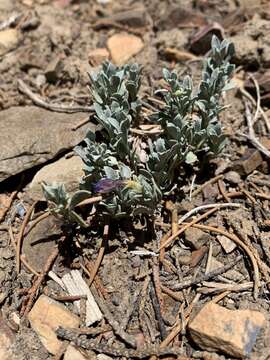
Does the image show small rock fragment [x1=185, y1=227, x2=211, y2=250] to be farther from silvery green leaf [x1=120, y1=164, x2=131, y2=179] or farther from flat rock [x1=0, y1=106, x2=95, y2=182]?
flat rock [x1=0, y1=106, x2=95, y2=182]

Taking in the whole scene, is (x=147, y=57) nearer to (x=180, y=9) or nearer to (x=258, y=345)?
(x=180, y=9)

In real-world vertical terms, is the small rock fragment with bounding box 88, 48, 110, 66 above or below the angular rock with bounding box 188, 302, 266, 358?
above

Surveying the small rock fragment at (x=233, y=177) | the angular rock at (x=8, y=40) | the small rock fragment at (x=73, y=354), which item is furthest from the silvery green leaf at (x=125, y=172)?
the angular rock at (x=8, y=40)

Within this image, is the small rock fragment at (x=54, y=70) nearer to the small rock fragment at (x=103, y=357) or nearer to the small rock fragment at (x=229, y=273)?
the small rock fragment at (x=229, y=273)

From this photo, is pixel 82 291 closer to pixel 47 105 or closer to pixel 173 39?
pixel 47 105

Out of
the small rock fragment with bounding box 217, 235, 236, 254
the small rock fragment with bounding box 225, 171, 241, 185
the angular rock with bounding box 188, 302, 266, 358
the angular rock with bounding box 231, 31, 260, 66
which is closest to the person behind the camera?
the angular rock with bounding box 188, 302, 266, 358

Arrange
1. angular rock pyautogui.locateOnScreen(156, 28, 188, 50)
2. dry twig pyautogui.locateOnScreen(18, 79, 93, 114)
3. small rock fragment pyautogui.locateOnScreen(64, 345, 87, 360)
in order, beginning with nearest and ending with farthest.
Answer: small rock fragment pyautogui.locateOnScreen(64, 345, 87, 360)
dry twig pyautogui.locateOnScreen(18, 79, 93, 114)
angular rock pyautogui.locateOnScreen(156, 28, 188, 50)

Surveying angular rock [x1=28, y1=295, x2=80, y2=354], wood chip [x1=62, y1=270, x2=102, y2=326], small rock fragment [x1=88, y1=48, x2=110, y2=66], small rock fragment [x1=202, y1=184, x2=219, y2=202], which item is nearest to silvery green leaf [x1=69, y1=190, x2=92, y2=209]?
wood chip [x1=62, y1=270, x2=102, y2=326]

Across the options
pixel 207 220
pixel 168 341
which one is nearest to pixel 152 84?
pixel 207 220
